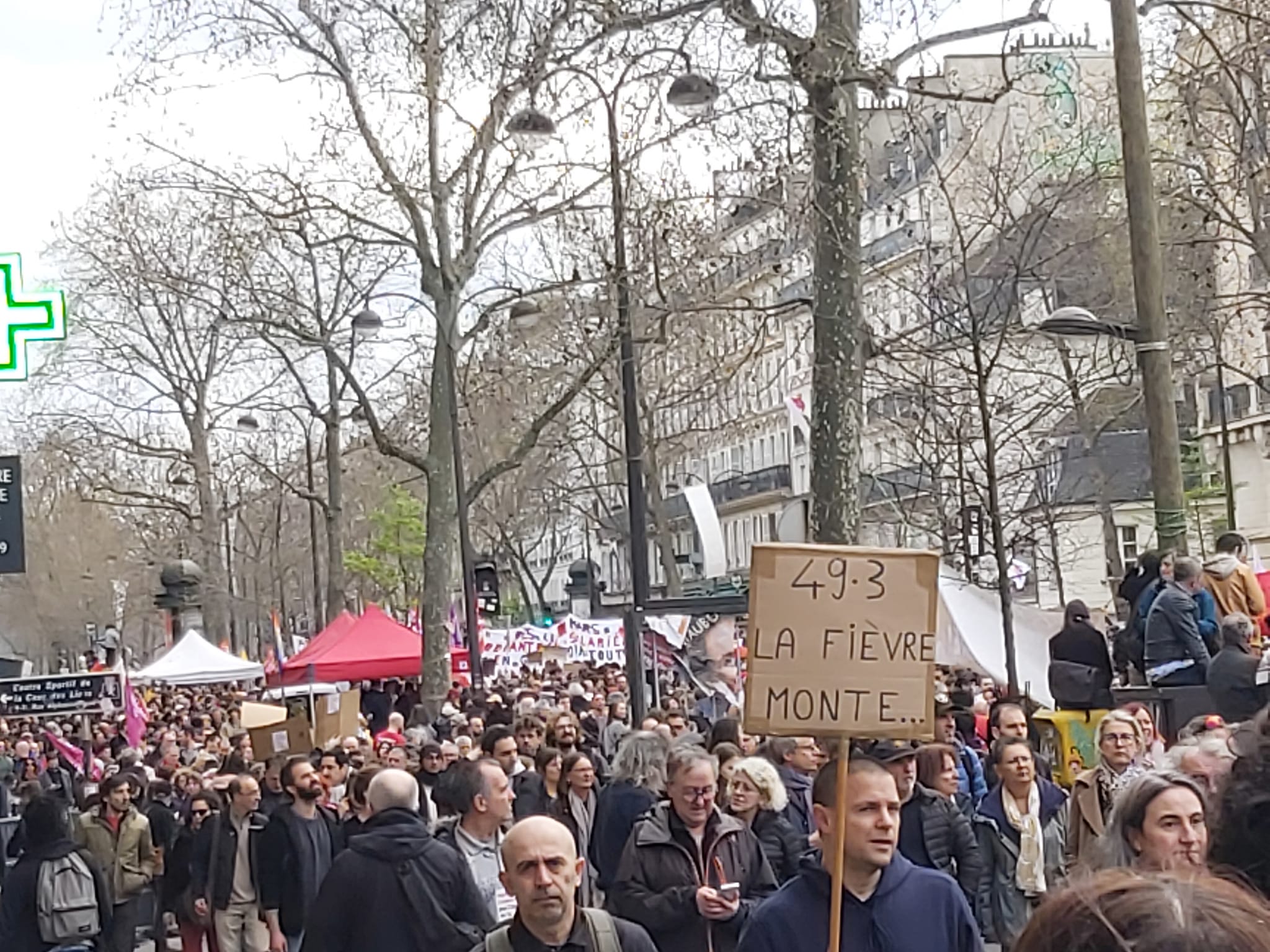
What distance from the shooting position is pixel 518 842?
19.8 ft

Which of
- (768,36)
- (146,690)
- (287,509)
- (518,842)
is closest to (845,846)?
(518,842)

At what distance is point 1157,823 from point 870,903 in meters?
0.75

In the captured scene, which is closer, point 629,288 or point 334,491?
point 629,288

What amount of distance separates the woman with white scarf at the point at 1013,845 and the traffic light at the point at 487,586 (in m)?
23.0

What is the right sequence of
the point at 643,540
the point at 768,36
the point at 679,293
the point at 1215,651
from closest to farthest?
the point at 1215,651
the point at 768,36
the point at 643,540
the point at 679,293

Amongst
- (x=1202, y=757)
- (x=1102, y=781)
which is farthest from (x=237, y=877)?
(x=1202, y=757)

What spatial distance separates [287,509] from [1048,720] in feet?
224

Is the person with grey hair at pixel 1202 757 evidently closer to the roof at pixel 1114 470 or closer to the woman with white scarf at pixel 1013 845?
the woman with white scarf at pixel 1013 845

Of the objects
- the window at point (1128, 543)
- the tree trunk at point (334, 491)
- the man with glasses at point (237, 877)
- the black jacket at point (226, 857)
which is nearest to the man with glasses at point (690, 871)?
the black jacket at point (226, 857)

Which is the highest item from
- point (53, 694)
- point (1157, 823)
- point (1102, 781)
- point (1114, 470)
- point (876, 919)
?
point (1114, 470)

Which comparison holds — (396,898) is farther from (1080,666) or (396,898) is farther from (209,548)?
(209,548)

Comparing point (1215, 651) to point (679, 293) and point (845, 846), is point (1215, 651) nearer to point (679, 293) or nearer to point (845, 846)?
point (845, 846)

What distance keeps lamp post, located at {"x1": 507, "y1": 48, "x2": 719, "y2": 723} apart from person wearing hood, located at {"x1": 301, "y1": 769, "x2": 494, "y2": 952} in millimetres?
7808

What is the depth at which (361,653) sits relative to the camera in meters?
34.3
